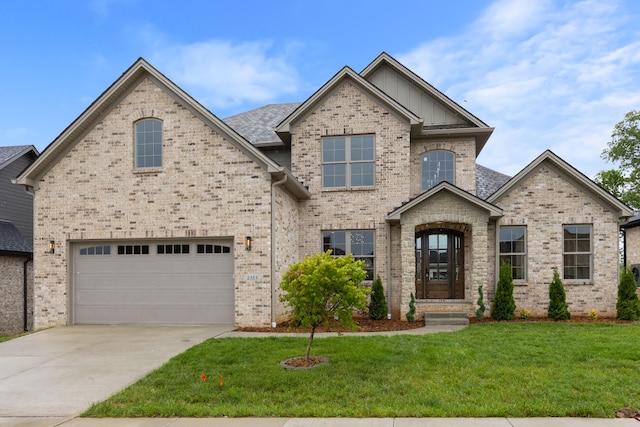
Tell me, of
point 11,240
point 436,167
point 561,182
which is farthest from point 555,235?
point 11,240

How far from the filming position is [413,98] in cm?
1527

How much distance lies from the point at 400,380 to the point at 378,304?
6653 mm

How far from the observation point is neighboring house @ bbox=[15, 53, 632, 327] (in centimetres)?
1212

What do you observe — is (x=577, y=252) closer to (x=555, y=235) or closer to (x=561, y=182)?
(x=555, y=235)

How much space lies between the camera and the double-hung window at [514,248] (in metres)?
13.7

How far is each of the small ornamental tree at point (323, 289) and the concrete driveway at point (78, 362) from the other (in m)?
2.86

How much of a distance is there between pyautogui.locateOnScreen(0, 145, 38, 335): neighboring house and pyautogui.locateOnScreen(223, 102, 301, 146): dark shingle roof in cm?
981

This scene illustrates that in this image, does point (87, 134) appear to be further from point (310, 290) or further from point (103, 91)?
point (310, 290)

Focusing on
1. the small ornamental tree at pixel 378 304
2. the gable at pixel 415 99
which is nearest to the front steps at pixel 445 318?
the small ornamental tree at pixel 378 304

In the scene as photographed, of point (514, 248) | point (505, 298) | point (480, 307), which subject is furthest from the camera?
point (514, 248)

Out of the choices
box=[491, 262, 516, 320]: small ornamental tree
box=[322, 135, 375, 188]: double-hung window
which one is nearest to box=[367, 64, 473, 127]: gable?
box=[322, 135, 375, 188]: double-hung window

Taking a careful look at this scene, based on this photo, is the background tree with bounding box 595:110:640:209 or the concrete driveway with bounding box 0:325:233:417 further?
the background tree with bounding box 595:110:640:209

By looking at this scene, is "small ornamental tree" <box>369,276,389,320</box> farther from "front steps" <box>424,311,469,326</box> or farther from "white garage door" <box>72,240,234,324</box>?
"white garage door" <box>72,240,234,324</box>

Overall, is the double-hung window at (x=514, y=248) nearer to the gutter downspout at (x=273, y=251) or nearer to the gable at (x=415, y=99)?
the gable at (x=415, y=99)
